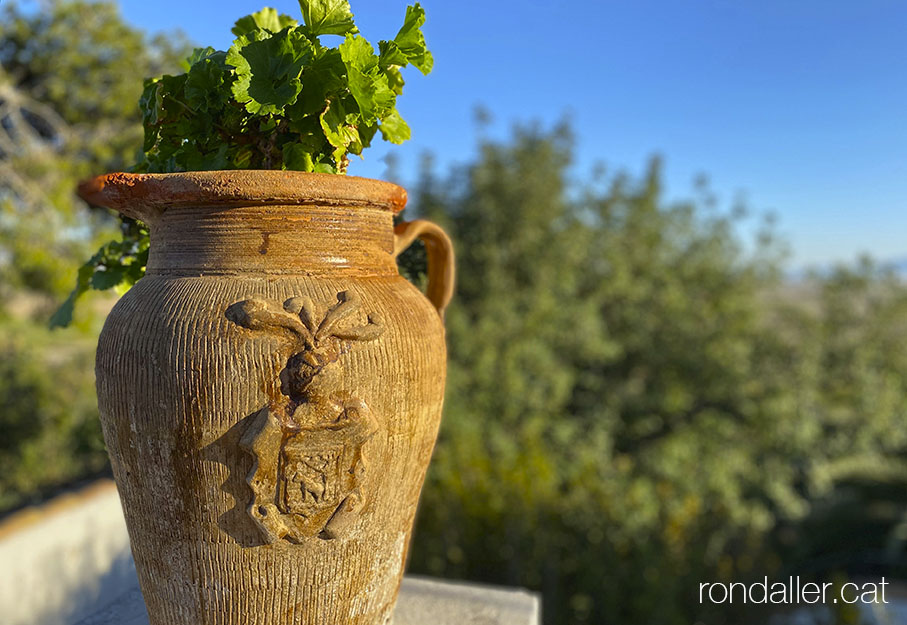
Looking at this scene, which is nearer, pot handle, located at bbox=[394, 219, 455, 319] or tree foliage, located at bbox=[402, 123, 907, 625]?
pot handle, located at bbox=[394, 219, 455, 319]

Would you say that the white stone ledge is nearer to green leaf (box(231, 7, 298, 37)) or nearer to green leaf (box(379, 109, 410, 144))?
green leaf (box(379, 109, 410, 144))

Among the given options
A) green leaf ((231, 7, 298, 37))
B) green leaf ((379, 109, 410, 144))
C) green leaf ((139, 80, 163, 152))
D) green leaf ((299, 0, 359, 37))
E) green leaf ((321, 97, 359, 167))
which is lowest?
green leaf ((321, 97, 359, 167))

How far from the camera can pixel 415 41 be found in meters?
1.58

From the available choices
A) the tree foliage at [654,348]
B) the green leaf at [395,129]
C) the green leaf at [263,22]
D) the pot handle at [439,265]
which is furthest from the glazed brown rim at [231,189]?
the tree foliage at [654,348]

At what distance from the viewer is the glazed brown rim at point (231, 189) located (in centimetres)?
142

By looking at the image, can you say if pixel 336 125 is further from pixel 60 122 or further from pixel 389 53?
pixel 60 122

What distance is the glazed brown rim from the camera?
142cm

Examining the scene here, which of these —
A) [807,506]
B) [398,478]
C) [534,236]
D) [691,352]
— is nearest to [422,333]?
[398,478]

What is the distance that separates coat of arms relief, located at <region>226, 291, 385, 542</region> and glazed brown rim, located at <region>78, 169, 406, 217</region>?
0.23 metres

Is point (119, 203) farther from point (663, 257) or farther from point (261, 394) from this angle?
point (663, 257)

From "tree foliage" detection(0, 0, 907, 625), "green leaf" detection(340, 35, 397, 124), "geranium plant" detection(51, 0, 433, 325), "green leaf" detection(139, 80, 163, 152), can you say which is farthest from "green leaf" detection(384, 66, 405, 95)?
"tree foliage" detection(0, 0, 907, 625)

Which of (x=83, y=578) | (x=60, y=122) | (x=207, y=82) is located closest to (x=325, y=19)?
(x=207, y=82)

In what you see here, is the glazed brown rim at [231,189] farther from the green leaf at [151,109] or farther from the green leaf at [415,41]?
the green leaf at [415,41]

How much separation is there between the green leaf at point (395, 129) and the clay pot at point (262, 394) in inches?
11.8
